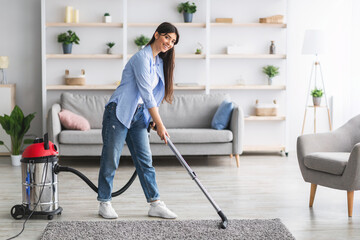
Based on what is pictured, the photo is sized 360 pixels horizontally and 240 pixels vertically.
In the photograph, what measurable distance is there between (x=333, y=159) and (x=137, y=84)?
1405mm

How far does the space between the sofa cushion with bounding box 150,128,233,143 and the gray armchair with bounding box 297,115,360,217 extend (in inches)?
65.9

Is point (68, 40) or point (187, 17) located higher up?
point (187, 17)

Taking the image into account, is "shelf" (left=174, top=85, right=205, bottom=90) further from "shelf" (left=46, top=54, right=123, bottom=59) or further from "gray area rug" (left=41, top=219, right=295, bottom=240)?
"gray area rug" (left=41, top=219, right=295, bottom=240)

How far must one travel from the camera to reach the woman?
3.00 metres

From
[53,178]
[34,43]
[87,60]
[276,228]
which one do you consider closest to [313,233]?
[276,228]

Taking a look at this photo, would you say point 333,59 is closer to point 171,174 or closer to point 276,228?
point 171,174

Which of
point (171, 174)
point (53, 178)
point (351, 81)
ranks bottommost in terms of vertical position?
point (171, 174)

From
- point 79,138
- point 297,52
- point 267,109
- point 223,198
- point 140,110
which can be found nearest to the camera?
point 140,110

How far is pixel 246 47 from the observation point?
6316mm

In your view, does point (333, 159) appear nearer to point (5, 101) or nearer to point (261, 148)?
point (261, 148)

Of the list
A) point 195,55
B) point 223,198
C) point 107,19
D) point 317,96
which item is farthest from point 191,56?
point 223,198

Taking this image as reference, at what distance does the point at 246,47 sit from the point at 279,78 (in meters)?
0.59

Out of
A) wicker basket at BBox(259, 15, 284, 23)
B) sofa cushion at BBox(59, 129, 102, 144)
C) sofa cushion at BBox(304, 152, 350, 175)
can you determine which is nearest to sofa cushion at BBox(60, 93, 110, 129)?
sofa cushion at BBox(59, 129, 102, 144)

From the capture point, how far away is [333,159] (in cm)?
332
